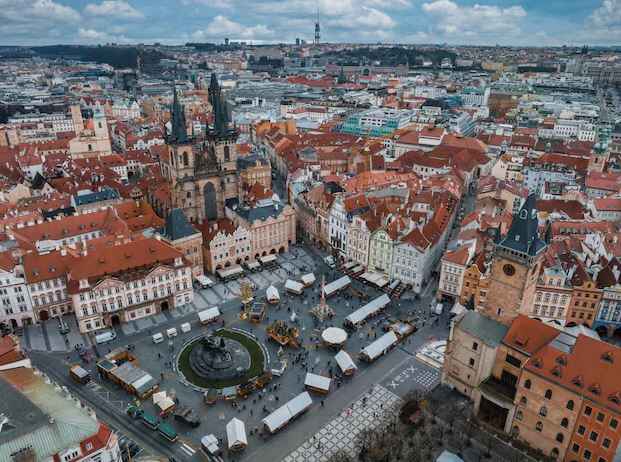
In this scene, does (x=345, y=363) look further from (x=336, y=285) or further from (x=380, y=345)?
(x=336, y=285)

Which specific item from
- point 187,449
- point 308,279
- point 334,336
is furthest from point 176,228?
point 187,449

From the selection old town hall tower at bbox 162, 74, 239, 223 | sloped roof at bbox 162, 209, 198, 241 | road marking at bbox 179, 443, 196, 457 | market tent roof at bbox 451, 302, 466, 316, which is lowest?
road marking at bbox 179, 443, 196, 457

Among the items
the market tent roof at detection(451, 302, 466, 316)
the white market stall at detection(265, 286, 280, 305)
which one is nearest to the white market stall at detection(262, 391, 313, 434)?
the white market stall at detection(265, 286, 280, 305)

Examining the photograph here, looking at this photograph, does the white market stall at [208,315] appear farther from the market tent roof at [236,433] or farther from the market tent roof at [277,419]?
the market tent roof at [277,419]

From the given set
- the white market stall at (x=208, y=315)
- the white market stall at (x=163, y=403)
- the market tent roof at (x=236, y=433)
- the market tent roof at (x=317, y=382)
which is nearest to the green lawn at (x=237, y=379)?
the white market stall at (x=208, y=315)

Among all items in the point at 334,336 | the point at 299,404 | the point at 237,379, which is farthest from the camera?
the point at 334,336

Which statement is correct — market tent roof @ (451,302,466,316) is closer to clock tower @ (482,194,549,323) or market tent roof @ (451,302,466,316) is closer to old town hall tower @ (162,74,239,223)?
clock tower @ (482,194,549,323)
